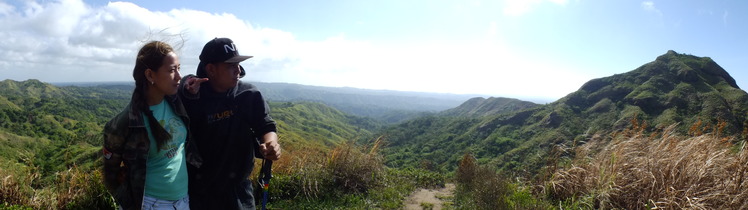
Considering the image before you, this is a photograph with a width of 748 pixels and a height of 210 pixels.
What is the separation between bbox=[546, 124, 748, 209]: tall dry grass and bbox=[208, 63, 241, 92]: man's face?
13.0ft

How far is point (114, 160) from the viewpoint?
1589 millimetres

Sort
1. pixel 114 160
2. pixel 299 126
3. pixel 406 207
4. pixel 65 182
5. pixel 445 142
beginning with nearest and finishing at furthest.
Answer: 1. pixel 114 160
2. pixel 65 182
3. pixel 406 207
4. pixel 445 142
5. pixel 299 126

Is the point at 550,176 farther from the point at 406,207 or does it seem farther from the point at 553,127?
the point at 553,127

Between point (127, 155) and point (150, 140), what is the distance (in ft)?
0.36

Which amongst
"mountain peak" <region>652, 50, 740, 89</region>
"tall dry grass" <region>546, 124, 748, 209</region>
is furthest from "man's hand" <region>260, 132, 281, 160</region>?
"mountain peak" <region>652, 50, 740, 89</region>

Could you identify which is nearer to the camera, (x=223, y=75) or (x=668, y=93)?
(x=223, y=75)

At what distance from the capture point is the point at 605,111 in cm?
6525

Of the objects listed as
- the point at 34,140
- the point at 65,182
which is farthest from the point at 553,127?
the point at 34,140

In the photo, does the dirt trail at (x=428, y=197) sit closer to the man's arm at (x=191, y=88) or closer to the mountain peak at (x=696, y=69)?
the man's arm at (x=191, y=88)

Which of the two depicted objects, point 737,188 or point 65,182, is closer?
point 737,188

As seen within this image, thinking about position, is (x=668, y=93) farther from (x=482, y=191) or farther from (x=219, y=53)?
(x=219, y=53)

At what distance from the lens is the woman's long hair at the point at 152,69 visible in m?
1.63

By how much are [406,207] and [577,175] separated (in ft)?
7.85

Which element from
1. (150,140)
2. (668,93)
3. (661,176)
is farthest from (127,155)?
(668,93)
